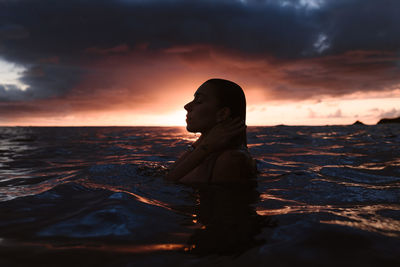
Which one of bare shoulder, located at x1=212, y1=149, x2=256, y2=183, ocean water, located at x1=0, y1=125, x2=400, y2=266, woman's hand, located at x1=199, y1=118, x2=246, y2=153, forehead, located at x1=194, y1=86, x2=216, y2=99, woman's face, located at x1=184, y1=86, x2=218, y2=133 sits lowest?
ocean water, located at x1=0, y1=125, x2=400, y2=266

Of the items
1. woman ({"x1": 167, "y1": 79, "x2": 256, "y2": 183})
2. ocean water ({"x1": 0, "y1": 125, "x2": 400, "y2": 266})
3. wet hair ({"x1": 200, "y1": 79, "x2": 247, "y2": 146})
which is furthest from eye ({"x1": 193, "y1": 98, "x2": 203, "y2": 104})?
ocean water ({"x1": 0, "y1": 125, "x2": 400, "y2": 266})

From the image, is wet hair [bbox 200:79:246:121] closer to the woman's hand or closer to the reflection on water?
the woman's hand

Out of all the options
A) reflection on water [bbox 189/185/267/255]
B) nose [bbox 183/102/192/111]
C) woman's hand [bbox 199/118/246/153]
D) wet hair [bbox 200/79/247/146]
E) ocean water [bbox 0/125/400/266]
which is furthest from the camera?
A: nose [bbox 183/102/192/111]

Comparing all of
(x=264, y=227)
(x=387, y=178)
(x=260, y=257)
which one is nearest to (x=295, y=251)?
(x=260, y=257)

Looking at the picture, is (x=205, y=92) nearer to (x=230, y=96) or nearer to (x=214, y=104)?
(x=214, y=104)

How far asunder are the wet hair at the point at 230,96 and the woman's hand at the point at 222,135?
0.16m

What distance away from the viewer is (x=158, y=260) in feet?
4.16

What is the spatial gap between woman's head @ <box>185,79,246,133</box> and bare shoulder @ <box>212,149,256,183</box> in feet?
1.53

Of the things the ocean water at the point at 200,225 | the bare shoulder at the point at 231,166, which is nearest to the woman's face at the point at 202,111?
the bare shoulder at the point at 231,166

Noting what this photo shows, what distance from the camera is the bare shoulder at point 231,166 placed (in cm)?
277

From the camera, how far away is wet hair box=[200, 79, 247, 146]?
2.99 m

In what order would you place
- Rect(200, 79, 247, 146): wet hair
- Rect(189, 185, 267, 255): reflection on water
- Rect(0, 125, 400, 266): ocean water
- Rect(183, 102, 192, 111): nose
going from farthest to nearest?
Rect(183, 102, 192, 111): nose, Rect(200, 79, 247, 146): wet hair, Rect(189, 185, 267, 255): reflection on water, Rect(0, 125, 400, 266): ocean water

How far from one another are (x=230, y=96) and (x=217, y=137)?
56 centimetres

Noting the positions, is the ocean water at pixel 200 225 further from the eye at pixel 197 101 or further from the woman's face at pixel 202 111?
the eye at pixel 197 101
